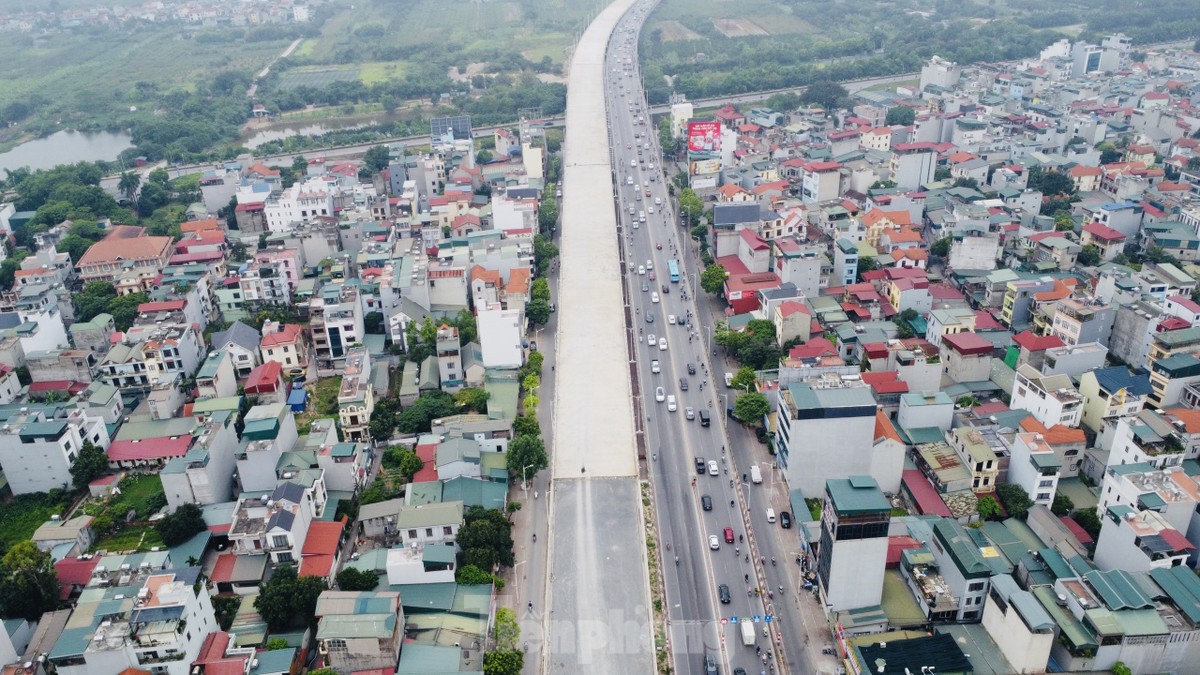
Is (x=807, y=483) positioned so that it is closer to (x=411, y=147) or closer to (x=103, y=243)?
(x=103, y=243)

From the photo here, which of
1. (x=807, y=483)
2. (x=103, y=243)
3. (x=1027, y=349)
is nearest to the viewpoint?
(x=807, y=483)

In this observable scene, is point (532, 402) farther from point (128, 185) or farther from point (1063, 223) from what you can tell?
point (128, 185)

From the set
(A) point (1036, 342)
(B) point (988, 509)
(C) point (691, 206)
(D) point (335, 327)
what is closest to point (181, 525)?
(D) point (335, 327)

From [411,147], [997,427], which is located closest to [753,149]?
[411,147]

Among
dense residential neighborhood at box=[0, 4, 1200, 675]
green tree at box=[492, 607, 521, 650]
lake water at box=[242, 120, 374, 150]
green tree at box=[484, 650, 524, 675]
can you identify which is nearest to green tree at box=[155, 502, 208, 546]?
dense residential neighborhood at box=[0, 4, 1200, 675]

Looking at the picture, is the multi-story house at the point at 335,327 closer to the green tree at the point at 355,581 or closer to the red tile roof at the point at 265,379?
the red tile roof at the point at 265,379
